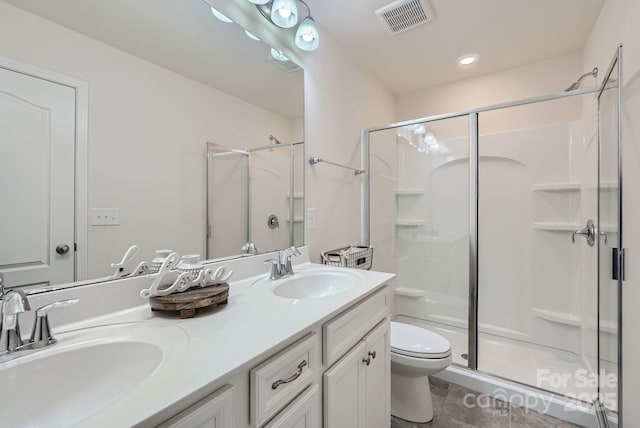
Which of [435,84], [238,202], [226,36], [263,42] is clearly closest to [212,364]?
[238,202]

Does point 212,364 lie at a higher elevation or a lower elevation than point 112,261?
lower

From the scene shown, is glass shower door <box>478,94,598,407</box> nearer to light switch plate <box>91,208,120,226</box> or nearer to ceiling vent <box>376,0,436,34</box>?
ceiling vent <box>376,0,436,34</box>

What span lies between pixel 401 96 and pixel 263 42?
1.91m

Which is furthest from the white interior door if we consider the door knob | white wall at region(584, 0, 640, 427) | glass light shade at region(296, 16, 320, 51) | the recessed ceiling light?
the recessed ceiling light

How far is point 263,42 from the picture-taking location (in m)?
1.45

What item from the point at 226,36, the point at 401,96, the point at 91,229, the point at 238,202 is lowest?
the point at 91,229

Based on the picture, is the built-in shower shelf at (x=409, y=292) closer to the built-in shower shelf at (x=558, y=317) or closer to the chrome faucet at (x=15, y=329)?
the built-in shower shelf at (x=558, y=317)

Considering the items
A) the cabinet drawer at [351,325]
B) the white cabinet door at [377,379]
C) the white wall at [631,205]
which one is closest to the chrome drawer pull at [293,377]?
the cabinet drawer at [351,325]

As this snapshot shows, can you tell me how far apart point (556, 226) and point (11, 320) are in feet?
9.43

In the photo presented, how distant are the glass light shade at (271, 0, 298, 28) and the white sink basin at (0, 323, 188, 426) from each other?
1.51m

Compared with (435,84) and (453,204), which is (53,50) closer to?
(453,204)

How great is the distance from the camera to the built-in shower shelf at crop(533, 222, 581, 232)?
2.01 metres

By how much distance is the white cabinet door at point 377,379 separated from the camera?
111cm

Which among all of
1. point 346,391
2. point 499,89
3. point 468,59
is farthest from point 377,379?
point 499,89
